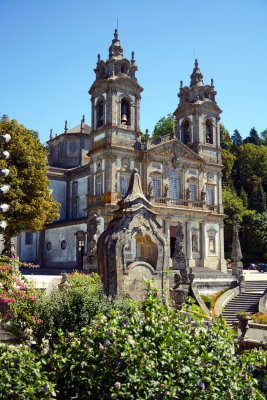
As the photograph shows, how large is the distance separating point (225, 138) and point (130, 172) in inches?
1605

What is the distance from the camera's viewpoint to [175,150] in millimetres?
38438

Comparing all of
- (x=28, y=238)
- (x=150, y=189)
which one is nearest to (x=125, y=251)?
(x=150, y=189)

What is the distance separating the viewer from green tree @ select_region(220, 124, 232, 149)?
67250mm

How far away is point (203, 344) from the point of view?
5867mm

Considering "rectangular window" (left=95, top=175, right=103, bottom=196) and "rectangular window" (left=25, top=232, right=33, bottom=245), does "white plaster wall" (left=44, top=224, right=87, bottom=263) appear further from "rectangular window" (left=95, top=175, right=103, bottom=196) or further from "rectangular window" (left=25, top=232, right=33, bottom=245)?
"rectangular window" (left=95, top=175, right=103, bottom=196)

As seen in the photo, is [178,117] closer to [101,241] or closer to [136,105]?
[136,105]

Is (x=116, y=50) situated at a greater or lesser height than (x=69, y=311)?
greater

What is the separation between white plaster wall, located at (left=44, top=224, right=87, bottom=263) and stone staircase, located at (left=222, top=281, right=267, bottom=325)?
52.9 feet

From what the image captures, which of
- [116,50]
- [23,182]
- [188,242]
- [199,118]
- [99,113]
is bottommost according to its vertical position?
[188,242]

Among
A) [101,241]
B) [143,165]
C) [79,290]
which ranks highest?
[143,165]

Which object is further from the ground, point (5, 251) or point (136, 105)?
point (136, 105)

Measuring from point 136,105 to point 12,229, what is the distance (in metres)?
19.9

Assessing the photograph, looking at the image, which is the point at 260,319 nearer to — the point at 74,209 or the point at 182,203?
the point at 182,203

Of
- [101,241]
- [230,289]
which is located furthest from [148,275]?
[230,289]
